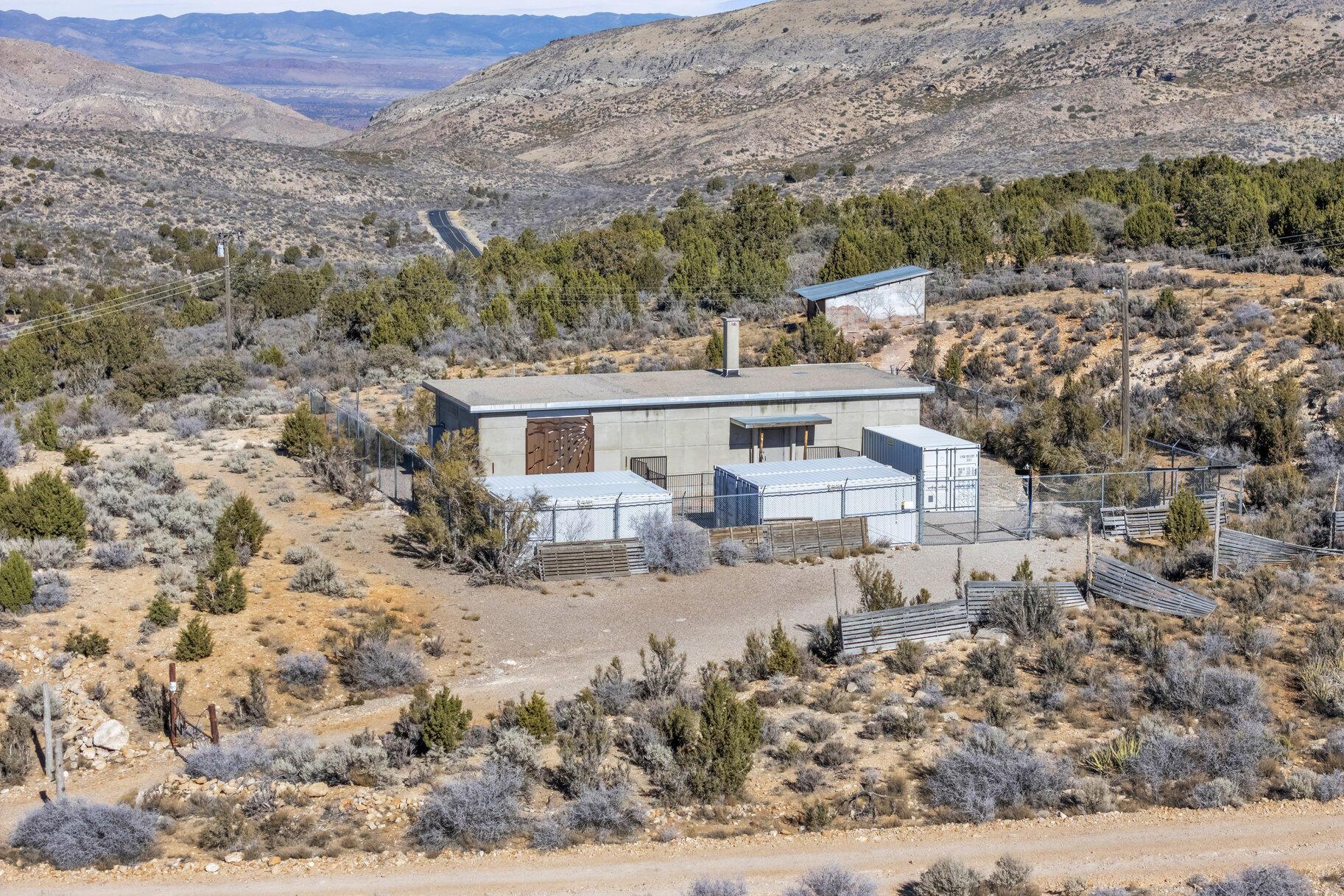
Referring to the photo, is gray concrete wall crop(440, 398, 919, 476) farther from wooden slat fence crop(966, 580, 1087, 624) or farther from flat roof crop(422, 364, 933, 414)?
wooden slat fence crop(966, 580, 1087, 624)

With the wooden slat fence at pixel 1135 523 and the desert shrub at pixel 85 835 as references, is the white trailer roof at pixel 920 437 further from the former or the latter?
the desert shrub at pixel 85 835

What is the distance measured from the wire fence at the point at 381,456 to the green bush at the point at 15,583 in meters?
8.79

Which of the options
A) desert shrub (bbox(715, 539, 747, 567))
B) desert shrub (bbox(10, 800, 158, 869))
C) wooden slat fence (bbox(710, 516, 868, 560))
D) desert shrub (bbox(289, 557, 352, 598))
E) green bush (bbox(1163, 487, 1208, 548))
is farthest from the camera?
wooden slat fence (bbox(710, 516, 868, 560))

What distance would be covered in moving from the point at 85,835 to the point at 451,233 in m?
80.3

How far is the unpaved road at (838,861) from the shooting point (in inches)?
460

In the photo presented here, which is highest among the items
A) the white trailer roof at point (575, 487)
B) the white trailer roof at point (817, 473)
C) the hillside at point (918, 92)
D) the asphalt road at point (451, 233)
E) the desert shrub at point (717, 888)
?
the hillside at point (918, 92)

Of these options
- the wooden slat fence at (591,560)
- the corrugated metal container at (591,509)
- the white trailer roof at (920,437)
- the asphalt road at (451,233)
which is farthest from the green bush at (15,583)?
the asphalt road at (451,233)

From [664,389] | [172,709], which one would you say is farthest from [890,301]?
[172,709]

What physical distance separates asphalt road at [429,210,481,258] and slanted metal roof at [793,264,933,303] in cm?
3578

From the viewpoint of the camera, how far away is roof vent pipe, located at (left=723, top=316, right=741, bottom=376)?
102 feet

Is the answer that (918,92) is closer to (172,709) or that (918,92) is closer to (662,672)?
(662,672)

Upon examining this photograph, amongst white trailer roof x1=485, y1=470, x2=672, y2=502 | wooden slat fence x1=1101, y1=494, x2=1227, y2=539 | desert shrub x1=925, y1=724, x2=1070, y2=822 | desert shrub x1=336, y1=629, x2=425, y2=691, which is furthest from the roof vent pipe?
desert shrub x1=925, y1=724, x2=1070, y2=822

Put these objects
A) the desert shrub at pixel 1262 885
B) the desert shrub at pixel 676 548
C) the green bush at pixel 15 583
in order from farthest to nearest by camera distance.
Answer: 1. the desert shrub at pixel 676 548
2. the green bush at pixel 15 583
3. the desert shrub at pixel 1262 885

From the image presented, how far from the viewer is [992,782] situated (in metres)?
13.3
